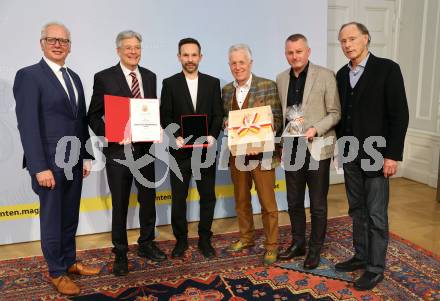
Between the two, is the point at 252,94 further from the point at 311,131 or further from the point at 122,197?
the point at 122,197

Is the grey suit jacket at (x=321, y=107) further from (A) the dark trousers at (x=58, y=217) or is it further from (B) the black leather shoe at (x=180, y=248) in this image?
(A) the dark trousers at (x=58, y=217)

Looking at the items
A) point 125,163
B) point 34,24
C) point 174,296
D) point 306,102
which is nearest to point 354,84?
point 306,102

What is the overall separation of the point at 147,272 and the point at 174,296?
1.39 feet

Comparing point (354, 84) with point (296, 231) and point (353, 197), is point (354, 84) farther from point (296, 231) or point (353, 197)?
point (296, 231)

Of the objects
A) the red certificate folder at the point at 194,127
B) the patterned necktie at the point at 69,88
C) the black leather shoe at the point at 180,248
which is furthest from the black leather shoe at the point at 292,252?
the patterned necktie at the point at 69,88

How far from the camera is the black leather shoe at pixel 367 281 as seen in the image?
2707mm

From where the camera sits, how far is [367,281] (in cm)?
272

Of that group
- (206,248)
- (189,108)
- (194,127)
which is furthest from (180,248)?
(189,108)

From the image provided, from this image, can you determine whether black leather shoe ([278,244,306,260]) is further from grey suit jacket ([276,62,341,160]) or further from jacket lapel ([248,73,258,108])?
jacket lapel ([248,73,258,108])

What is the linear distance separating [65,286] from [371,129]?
2241 millimetres

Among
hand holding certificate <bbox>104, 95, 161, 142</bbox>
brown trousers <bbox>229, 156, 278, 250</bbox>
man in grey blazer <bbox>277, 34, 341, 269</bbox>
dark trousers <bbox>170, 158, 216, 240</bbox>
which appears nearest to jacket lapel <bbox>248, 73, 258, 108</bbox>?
man in grey blazer <bbox>277, 34, 341, 269</bbox>

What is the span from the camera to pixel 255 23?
412 centimetres

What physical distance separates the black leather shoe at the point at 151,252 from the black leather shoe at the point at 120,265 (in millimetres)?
246

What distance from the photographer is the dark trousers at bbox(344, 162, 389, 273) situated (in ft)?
8.56
